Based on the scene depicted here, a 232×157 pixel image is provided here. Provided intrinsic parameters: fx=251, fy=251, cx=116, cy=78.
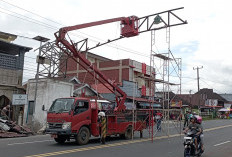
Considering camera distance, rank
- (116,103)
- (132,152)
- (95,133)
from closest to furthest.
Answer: (132,152) → (95,133) → (116,103)

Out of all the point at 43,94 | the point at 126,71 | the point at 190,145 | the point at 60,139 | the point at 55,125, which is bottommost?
the point at 60,139

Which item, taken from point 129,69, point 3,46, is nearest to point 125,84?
point 129,69

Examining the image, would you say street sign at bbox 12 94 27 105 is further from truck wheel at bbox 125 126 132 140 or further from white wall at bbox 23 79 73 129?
truck wheel at bbox 125 126 132 140

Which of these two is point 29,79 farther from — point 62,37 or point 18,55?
point 62,37

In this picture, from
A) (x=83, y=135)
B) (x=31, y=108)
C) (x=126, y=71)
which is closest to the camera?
(x=83, y=135)

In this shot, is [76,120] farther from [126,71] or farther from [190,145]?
[126,71]

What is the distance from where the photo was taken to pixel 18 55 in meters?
22.8

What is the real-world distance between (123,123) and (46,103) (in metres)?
9.77

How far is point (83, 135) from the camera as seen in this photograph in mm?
12711

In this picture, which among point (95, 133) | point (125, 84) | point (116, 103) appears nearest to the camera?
point (95, 133)

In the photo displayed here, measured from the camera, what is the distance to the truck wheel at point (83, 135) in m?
A: 12.4

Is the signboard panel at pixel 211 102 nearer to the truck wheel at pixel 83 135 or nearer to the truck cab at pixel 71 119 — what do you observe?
the truck cab at pixel 71 119

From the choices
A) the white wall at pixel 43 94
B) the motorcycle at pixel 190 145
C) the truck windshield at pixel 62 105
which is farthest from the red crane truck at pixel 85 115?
the white wall at pixel 43 94

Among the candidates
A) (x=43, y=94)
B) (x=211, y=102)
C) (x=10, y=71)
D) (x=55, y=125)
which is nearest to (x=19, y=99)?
(x=43, y=94)
